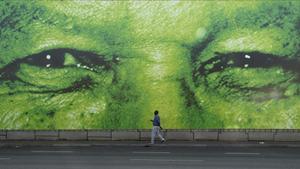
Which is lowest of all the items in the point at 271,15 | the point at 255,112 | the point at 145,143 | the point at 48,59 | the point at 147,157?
the point at 147,157

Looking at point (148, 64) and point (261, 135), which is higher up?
point (148, 64)

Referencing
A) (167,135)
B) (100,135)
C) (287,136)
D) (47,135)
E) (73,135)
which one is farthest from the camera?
(47,135)

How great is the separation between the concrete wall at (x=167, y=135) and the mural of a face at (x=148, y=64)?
1.04m

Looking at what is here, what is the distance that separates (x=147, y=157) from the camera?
18.4 metres

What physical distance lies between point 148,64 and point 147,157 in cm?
786

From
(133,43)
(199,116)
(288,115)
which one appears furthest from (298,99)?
(133,43)

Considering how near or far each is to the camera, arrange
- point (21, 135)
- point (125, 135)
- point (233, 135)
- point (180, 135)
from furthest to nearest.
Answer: point (21, 135)
point (125, 135)
point (180, 135)
point (233, 135)

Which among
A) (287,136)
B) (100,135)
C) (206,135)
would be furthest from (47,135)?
(287,136)

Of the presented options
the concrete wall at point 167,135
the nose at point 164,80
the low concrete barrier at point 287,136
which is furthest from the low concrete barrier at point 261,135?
the nose at point 164,80

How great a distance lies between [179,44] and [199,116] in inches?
158

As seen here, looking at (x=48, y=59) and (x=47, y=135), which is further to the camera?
(x=48, y=59)

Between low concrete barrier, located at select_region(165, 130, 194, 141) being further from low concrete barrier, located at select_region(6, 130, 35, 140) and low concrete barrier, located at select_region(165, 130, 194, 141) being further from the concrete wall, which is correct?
low concrete barrier, located at select_region(6, 130, 35, 140)

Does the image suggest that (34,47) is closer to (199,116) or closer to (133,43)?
(133,43)

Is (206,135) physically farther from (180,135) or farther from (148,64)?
(148,64)
